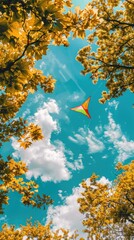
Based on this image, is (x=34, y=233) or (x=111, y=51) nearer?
(x=111, y=51)

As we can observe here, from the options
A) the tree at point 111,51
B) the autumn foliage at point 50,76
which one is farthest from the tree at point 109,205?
the tree at point 111,51

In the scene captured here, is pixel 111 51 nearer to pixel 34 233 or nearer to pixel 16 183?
pixel 16 183

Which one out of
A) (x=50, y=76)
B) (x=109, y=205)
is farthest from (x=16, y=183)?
(x=109, y=205)

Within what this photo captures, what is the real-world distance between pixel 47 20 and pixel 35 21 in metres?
0.15

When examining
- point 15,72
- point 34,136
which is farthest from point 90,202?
point 15,72

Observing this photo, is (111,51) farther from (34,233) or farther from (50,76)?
(34,233)

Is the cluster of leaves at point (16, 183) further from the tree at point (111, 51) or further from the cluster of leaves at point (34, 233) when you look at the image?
the cluster of leaves at point (34, 233)

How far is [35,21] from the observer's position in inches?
109

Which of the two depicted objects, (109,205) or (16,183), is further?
(109,205)

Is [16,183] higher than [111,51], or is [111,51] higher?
[111,51]

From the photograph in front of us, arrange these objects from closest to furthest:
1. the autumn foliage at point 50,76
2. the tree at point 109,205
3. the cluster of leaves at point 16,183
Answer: the autumn foliage at point 50,76
the cluster of leaves at point 16,183
the tree at point 109,205

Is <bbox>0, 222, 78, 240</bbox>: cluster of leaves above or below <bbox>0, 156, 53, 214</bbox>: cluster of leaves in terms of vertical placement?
above

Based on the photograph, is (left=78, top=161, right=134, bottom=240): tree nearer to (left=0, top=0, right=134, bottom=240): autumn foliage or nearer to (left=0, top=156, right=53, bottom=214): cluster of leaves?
(left=0, top=0, right=134, bottom=240): autumn foliage

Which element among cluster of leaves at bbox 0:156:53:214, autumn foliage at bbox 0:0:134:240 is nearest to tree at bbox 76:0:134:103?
autumn foliage at bbox 0:0:134:240
